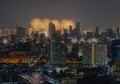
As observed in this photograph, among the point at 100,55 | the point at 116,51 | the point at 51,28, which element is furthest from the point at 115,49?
the point at 51,28

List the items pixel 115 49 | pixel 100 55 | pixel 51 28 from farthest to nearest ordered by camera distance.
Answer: pixel 100 55
pixel 115 49
pixel 51 28

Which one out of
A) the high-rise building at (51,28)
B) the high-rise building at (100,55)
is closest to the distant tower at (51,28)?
the high-rise building at (51,28)

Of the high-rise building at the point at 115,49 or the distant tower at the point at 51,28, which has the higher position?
the distant tower at the point at 51,28

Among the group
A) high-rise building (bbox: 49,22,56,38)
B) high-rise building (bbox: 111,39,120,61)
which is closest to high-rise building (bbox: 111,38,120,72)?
high-rise building (bbox: 111,39,120,61)

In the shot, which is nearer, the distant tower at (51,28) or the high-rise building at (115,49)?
the distant tower at (51,28)

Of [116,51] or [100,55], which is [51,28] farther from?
[116,51]

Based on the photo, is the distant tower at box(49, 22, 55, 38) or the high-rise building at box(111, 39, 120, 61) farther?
the high-rise building at box(111, 39, 120, 61)

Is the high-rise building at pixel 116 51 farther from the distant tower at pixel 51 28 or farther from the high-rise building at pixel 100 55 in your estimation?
the distant tower at pixel 51 28

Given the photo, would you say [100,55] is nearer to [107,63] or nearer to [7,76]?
[107,63]

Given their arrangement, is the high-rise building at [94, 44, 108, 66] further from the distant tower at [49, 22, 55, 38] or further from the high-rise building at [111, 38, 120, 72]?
the distant tower at [49, 22, 55, 38]

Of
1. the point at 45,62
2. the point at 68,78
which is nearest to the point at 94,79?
the point at 68,78

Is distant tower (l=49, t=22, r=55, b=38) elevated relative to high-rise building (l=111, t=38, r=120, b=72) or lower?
elevated

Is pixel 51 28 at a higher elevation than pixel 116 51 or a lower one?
higher
